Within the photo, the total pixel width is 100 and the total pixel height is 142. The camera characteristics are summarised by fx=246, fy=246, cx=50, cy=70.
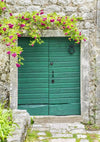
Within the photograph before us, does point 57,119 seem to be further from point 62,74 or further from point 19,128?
point 19,128

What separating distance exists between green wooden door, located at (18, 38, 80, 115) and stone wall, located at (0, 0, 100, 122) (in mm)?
239

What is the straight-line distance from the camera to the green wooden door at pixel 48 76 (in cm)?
609

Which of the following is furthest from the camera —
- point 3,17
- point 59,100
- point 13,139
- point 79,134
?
point 59,100

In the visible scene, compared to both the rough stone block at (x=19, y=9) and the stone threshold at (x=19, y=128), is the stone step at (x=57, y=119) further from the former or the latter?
the rough stone block at (x=19, y=9)

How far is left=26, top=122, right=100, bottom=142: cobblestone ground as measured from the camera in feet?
16.3

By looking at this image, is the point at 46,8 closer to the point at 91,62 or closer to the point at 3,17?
the point at 3,17

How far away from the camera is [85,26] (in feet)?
19.5

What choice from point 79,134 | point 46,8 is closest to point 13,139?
point 79,134

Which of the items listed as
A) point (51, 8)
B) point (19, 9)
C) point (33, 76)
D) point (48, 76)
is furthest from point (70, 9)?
point (33, 76)

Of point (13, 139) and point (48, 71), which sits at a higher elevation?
point (48, 71)

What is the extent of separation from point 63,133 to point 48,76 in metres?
1.49

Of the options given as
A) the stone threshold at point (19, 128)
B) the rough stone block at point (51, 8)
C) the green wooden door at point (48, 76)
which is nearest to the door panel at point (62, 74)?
the green wooden door at point (48, 76)

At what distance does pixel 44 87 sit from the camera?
6.14 m

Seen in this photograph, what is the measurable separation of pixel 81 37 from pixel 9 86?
2089 millimetres
